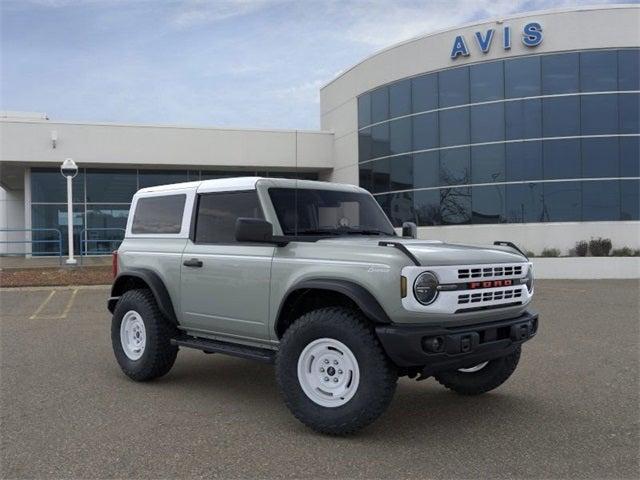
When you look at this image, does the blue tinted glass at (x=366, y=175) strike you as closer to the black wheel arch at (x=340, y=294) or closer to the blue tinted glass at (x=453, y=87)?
the blue tinted glass at (x=453, y=87)

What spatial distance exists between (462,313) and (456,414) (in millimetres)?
1131

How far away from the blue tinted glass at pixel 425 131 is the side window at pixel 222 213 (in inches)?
750

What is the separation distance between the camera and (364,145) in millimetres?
27031

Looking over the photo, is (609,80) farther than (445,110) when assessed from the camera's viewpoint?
No

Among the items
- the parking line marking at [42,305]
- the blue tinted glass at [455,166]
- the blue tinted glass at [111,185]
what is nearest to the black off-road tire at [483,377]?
the parking line marking at [42,305]

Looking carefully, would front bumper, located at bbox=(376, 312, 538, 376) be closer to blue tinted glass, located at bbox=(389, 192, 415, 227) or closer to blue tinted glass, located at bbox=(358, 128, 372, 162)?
blue tinted glass, located at bbox=(389, 192, 415, 227)

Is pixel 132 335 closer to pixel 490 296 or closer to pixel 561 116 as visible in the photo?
pixel 490 296

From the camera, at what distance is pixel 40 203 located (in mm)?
27109

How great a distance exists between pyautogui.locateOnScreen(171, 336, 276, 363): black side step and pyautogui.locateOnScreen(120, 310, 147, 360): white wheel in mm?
525

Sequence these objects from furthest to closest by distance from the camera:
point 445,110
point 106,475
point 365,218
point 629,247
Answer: point 445,110 < point 629,247 < point 365,218 < point 106,475

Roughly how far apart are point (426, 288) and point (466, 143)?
64.9 ft

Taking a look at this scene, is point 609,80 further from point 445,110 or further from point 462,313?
point 462,313

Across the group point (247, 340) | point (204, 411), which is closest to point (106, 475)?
point (204, 411)

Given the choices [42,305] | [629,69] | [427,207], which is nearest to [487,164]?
[427,207]
